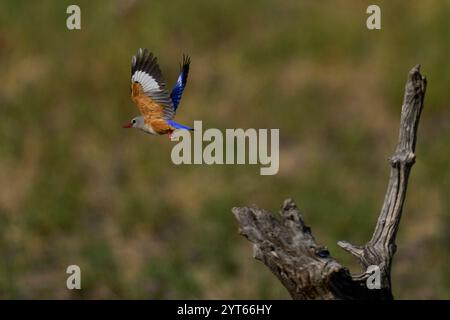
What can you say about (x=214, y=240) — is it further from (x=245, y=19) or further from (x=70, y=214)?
(x=245, y=19)

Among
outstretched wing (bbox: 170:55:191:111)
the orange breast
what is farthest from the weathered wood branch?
the orange breast

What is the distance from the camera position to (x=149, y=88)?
4324 millimetres

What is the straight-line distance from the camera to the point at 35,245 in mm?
12867

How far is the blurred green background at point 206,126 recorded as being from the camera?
489 inches

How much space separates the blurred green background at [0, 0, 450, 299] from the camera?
12.4m

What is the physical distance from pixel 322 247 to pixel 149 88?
5.10ft

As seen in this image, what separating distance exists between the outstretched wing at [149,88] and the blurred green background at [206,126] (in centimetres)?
717

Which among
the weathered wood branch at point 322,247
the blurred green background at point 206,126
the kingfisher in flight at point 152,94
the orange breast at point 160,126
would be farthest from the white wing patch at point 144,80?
the blurred green background at point 206,126

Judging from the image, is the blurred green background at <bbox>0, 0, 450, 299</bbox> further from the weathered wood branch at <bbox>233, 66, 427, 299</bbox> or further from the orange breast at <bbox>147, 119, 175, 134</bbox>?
the orange breast at <bbox>147, 119, 175, 134</bbox>

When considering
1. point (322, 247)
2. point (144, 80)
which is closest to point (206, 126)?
point (322, 247)

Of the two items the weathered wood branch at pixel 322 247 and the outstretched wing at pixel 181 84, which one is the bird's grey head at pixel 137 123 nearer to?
the outstretched wing at pixel 181 84

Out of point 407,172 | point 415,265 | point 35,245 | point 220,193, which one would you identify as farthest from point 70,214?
point 407,172

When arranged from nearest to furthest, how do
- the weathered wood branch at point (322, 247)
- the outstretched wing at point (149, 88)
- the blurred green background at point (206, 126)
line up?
the outstretched wing at point (149, 88) < the weathered wood branch at point (322, 247) < the blurred green background at point (206, 126)

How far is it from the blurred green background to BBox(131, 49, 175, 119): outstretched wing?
282 inches
